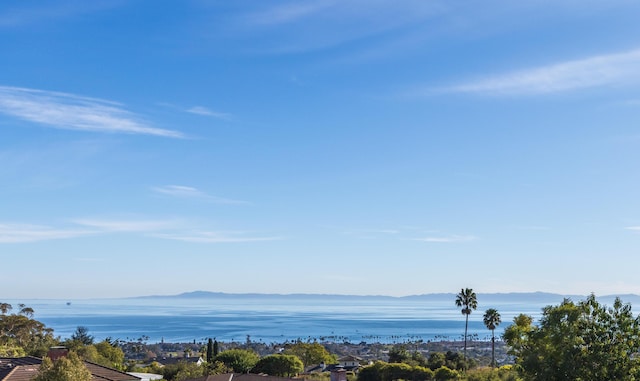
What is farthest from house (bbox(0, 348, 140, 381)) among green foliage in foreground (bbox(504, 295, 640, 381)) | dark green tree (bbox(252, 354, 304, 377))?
dark green tree (bbox(252, 354, 304, 377))

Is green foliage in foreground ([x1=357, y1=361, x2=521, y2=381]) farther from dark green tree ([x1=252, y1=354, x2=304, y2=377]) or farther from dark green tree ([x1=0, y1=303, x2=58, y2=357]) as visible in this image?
dark green tree ([x1=0, y1=303, x2=58, y2=357])

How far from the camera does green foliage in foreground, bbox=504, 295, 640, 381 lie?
88.6ft

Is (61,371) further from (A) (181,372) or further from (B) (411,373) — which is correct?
(B) (411,373)

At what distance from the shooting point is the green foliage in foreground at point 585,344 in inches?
1063

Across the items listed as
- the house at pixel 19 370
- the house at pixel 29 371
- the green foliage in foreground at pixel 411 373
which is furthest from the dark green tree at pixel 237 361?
the house at pixel 19 370

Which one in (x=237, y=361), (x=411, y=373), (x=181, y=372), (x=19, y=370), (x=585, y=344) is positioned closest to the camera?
(x=585, y=344)

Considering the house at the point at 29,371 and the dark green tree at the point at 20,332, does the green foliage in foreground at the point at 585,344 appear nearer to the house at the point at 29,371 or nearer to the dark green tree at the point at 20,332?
the house at the point at 29,371

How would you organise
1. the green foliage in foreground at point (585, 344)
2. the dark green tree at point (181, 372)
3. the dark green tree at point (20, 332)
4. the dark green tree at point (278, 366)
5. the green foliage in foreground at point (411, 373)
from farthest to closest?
the dark green tree at point (20, 332), the dark green tree at point (278, 366), the green foliage in foreground at point (411, 373), the dark green tree at point (181, 372), the green foliage in foreground at point (585, 344)

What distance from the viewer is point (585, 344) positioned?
91.6ft

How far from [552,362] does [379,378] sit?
4410 centimetres

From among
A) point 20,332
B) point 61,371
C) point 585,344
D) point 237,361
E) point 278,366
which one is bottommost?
point 278,366

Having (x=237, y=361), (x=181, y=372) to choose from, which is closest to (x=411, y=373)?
(x=237, y=361)

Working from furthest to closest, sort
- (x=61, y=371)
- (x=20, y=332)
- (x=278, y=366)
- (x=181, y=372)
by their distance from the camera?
(x=20, y=332) → (x=278, y=366) → (x=181, y=372) → (x=61, y=371)

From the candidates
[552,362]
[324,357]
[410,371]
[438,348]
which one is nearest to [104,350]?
[324,357]
